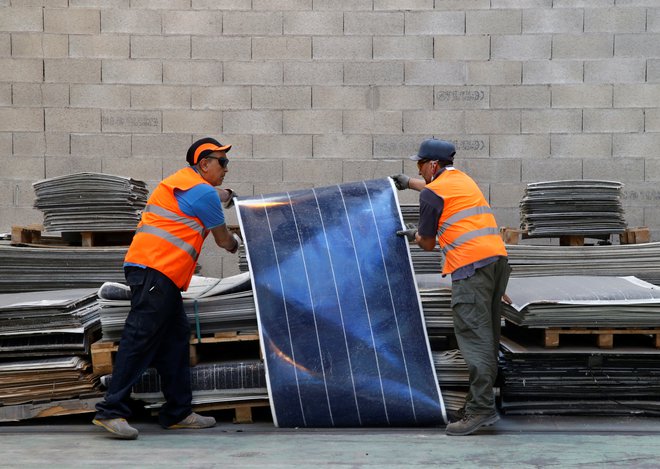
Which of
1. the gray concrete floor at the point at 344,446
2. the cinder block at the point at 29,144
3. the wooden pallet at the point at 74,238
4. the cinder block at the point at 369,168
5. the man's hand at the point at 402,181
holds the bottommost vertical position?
the gray concrete floor at the point at 344,446

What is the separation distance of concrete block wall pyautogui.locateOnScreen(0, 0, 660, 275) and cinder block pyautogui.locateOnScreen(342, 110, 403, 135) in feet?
0.03

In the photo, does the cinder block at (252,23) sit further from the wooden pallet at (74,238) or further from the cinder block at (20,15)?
the wooden pallet at (74,238)

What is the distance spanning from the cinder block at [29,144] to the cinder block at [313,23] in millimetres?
2850

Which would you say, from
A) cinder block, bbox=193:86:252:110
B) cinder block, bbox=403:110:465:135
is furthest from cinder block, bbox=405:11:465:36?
cinder block, bbox=193:86:252:110

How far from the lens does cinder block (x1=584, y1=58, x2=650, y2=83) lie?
342 inches

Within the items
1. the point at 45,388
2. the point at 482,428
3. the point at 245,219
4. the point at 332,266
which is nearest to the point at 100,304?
the point at 45,388

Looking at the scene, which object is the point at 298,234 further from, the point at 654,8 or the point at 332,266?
the point at 654,8

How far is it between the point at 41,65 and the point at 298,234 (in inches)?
180

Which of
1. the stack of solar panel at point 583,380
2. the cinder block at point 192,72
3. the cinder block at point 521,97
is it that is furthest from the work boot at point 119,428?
the cinder block at point 521,97

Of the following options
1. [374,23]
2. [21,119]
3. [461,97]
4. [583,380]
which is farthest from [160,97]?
[583,380]

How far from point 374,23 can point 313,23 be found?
0.64m

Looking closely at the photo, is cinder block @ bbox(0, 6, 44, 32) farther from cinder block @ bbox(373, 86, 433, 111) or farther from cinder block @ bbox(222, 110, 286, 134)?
cinder block @ bbox(373, 86, 433, 111)

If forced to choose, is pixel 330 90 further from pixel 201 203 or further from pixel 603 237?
pixel 201 203

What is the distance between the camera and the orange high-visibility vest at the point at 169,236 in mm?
5293
